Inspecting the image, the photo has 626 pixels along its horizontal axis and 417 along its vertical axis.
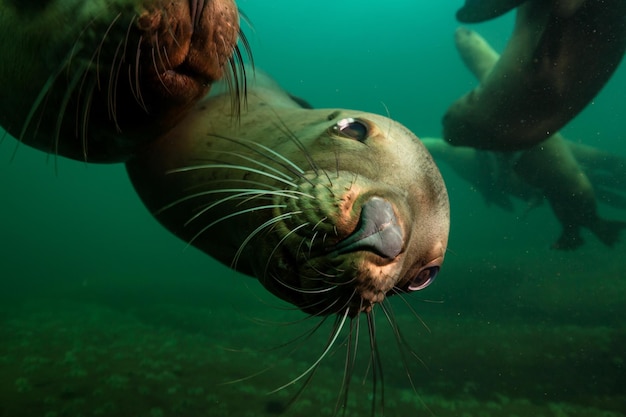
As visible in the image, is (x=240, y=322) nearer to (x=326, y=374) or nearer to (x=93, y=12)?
(x=326, y=374)

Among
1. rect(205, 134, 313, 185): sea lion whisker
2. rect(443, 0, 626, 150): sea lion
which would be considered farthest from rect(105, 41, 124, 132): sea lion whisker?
rect(443, 0, 626, 150): sea lion

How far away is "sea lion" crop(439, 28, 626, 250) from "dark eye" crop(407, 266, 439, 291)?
19.1ft

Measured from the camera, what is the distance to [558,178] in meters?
7.60

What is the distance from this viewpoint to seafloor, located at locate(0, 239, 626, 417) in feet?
15.3

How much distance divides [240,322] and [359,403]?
7055mm

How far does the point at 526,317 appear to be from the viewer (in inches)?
369

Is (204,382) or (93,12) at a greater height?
(93,12)

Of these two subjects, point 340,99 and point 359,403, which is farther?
point 340,99

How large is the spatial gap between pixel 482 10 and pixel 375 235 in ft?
16.2

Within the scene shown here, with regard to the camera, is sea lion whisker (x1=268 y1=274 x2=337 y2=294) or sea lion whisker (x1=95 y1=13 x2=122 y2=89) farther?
sea lion whisker (x1=268 y1=274 x2=337 y2=294)

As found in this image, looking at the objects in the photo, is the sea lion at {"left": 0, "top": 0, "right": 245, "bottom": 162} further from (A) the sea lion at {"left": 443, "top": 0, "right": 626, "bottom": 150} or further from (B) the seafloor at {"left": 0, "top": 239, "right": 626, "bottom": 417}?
(A) the sea lion at {"left": 443, "top": 0, "right": 626, "bottom": 150}

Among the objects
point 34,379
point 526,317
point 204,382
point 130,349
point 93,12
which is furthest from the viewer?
point 526,317

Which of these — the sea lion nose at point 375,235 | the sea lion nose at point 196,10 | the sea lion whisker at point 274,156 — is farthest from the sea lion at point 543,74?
the sea lion nose at point 196,10

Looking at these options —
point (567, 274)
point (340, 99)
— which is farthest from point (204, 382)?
point (340, 99)
